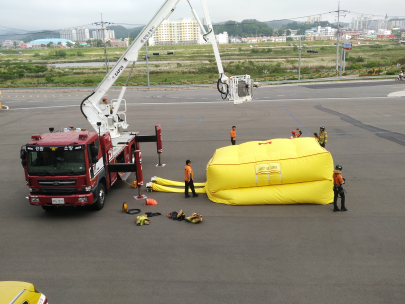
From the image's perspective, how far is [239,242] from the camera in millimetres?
9484

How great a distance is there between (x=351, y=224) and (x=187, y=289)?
5439mm

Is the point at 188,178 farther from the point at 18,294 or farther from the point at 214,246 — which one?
the point at 18,294

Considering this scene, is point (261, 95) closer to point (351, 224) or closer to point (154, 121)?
point (154, 121)

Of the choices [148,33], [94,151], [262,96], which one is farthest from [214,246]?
[262,96]

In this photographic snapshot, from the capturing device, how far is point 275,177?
11.7 meters

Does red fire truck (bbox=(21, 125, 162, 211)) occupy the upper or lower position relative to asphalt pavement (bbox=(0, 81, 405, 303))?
upper

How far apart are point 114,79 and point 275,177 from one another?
8.70 m

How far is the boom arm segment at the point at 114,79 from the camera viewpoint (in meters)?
15.5

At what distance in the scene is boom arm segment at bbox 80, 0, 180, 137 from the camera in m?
15.5

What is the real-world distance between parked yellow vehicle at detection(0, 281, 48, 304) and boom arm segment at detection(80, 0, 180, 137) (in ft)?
35.0

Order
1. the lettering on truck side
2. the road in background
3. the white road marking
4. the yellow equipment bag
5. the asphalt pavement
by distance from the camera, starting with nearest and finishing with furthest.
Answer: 1. the asphalt pavement
2. the yellow equipment bag
3. the lettering on truck side
4. the white road marking
5. the road in background

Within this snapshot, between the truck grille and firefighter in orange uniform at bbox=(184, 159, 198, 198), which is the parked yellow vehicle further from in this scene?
firefighter in orange uniform at bbox=(184, 159, 198, 198)

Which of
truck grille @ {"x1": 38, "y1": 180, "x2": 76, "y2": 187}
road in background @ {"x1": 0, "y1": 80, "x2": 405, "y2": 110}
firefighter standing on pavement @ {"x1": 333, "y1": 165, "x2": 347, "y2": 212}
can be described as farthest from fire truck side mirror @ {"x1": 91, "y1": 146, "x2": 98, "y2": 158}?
road in background @ {"x1": 0, "y1": 80, "x2": 405, "y2": 110}

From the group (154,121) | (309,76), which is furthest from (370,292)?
(309,76)
